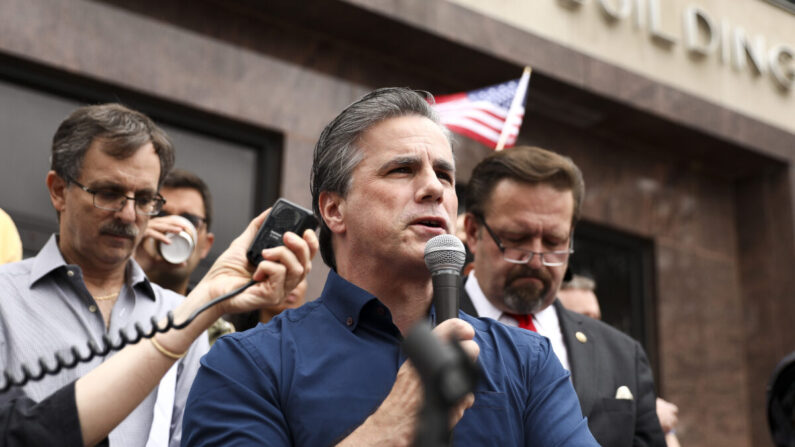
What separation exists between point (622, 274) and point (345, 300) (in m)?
7.06

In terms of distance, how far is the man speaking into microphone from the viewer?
237 cm

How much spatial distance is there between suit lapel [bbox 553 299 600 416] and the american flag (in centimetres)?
152

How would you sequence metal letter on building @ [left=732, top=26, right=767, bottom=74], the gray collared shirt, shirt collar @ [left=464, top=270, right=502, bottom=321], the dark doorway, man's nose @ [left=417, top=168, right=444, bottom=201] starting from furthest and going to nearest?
metal letter on building @ [left=732, top=26, right=767, bottom=74]
the dark doorway
shirt collar @ [left=464, top=270, right=502, bottom=321]
the gray collared shirt
man's nose @ [left=417, top=168, right=444, bottom=201]

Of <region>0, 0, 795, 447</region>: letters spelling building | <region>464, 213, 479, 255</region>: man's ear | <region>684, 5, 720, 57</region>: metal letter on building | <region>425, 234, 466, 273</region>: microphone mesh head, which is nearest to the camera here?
<region>425, 234, 466, 273</region>: microphone mesh head

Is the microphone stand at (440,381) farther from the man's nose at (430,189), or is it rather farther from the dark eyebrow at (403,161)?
the dark eyebrow at (403,161)

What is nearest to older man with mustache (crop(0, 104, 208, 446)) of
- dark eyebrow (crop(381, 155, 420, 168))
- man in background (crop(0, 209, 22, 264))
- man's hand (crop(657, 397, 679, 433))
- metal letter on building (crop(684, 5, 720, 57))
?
man in background (crop(0, 209, 22, 264))

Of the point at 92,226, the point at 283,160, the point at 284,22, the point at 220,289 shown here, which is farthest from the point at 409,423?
the point at 284,22

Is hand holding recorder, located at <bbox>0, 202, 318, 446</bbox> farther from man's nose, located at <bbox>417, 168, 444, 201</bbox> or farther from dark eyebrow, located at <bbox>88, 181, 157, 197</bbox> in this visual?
dark eyebrow, located at <bbox>88, 181, 157, 197</bbox>

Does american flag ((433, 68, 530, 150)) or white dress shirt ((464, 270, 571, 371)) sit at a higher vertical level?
american flag ((433, 68, 530, 150))

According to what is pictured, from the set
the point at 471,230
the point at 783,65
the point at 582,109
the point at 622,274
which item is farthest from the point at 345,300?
the point at 783,65

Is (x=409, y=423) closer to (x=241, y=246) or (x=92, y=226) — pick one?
(x=241, y=246)

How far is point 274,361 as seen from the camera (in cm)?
249

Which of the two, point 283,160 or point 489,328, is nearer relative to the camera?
point 489,328

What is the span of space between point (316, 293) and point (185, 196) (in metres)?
1.97
